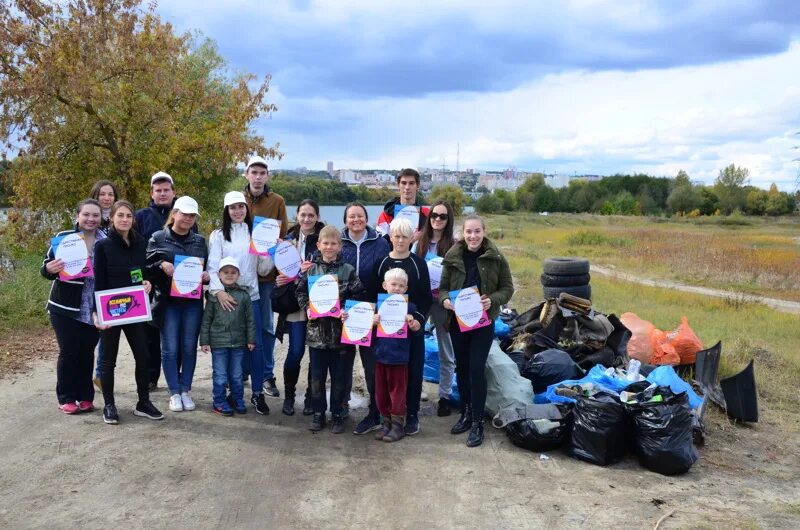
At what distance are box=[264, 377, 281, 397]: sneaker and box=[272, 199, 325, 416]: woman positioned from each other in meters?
0.50

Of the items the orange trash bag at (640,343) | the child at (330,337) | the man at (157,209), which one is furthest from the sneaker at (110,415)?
the orange trash bag at (640,343)

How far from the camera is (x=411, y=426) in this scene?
18.8ft

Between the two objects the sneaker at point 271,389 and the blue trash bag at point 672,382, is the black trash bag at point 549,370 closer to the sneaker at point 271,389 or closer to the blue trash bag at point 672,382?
the blue trash bag at point 672,382

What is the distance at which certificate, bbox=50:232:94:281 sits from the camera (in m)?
5.44

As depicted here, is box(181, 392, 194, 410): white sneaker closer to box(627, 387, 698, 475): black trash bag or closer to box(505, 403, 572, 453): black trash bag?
box(505, 403, 572, 453): black trash bag

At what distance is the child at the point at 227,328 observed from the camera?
5742mm

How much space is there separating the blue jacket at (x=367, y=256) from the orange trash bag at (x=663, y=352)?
3.81 meters

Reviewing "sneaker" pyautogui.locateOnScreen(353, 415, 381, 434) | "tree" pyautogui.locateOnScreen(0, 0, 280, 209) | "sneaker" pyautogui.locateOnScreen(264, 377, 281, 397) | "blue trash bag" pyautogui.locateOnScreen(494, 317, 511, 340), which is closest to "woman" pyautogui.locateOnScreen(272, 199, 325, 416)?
"sneaker" pyautogui.locateOnScreen(264, 377, 281, 397)

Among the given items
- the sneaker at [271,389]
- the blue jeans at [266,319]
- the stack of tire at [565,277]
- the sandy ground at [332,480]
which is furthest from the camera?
the stack of tire at [565,277]

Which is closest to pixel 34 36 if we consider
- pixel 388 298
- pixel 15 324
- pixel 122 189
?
pixel 122 189

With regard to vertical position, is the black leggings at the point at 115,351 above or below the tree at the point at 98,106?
below

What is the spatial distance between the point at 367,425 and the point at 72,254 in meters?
3.02

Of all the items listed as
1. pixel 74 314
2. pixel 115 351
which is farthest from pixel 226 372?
pixel 74 314

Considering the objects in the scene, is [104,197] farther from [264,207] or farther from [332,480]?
[332,480]
